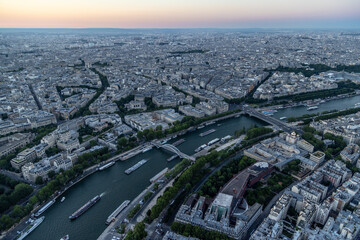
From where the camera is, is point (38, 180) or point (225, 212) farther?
point (38, 180)

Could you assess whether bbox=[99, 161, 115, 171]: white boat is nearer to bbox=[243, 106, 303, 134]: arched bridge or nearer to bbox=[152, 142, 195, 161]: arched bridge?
bbox=[152, 142, 195, 161]: arched bridge

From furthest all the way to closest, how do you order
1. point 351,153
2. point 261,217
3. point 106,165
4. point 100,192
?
point 351,153
point 106,165
point 100,192
point 261,217

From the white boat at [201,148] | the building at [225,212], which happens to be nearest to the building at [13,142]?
the white boat at [201,148]

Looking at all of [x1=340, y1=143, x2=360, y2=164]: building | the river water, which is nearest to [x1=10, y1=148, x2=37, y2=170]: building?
the river water

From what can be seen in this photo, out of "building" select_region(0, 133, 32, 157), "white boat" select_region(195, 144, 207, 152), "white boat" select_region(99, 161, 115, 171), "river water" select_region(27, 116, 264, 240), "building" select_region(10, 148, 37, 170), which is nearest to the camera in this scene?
"river water" select_region(27, 116, 264, 240)

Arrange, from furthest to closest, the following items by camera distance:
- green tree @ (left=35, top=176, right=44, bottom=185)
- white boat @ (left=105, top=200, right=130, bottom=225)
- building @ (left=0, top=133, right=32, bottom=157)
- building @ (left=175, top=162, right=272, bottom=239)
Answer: building @ (left=0, top=133, right=32, bottom=157) → green tree @ (left=35, top=176, right=44, bottom=185) → white boat @ (left=105, top=200, right=130, bottom=225) → building @ (left=175, top=162, right=272, bottom=239)

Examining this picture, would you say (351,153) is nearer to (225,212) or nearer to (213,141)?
(213,141)

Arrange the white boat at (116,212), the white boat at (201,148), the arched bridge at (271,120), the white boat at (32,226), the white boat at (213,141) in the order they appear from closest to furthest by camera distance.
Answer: the white boat at (32,226) → the white boat at (116,212) → the white boat at (201,148) → the white boat at (213,141) → the arched bridge at (271,120)

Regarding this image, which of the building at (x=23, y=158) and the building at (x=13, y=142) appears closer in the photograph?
the building at (x=23, y=158)

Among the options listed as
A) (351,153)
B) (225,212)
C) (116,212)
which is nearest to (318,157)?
(351,153)

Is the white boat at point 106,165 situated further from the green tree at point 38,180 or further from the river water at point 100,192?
the green tree at point 38,180

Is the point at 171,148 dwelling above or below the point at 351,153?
below

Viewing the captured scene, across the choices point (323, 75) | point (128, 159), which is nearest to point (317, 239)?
point (128, 159)
